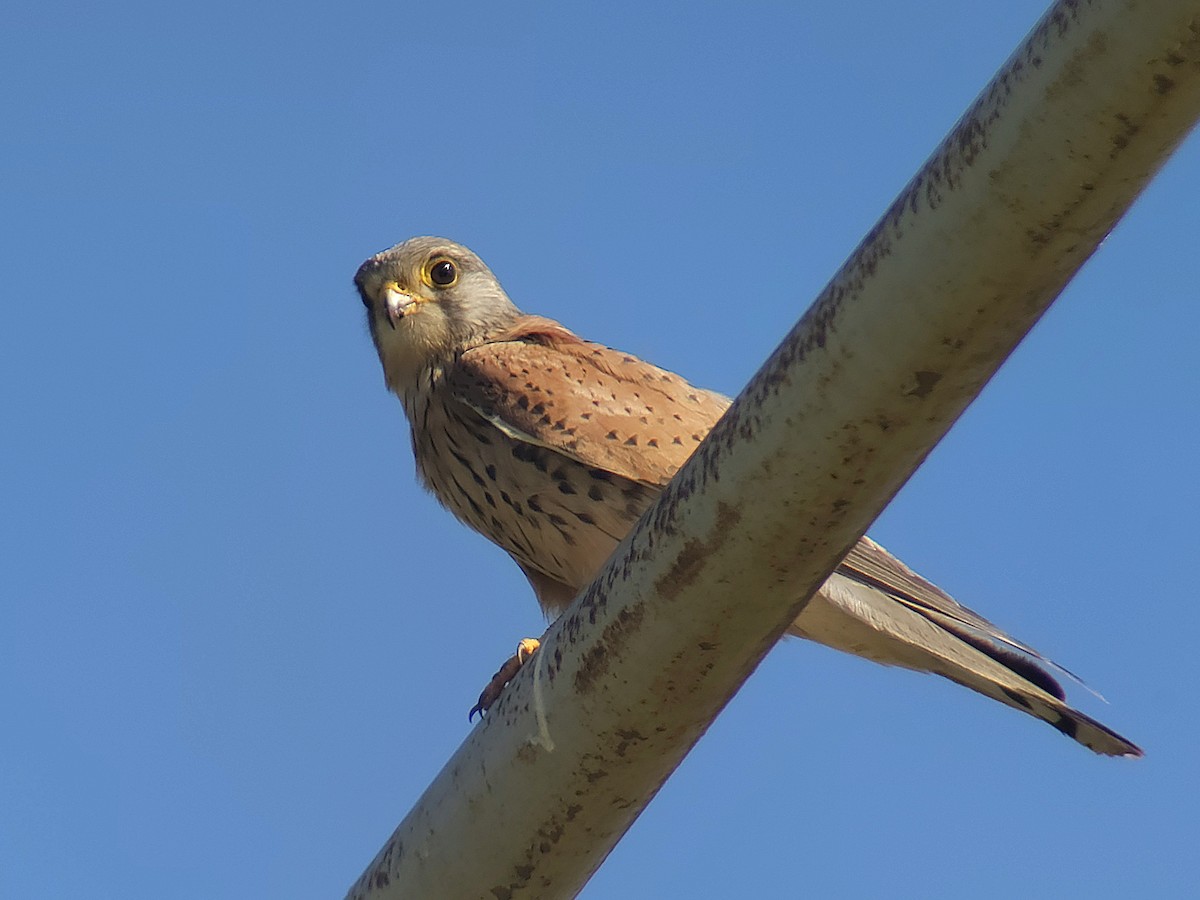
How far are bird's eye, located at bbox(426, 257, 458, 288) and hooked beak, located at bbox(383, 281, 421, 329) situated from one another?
0.11 metres

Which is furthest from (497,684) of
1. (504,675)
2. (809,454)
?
(809,454)

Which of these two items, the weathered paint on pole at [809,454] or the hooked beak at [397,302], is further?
the hooked beak at [397,302]

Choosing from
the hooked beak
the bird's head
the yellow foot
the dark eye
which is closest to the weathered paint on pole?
the yellow foot

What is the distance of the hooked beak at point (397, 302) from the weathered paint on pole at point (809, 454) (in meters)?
2.95

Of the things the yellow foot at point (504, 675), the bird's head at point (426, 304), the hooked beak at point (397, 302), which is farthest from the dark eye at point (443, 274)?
the yellow foot at point (504, 675)

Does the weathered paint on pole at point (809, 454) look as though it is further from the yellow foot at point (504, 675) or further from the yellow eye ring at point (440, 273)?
the yellow eye ring at point (440, 273)

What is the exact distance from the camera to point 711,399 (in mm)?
4727

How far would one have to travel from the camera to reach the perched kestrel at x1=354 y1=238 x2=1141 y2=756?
3801 millimetres

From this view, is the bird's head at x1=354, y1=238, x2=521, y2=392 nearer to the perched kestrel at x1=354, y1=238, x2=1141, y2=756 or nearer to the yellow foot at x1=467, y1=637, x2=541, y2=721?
the perched kestrel at x1=354, y1=238, x2=1141, y2=756

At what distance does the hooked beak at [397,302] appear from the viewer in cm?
519

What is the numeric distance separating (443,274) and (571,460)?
1392 mm

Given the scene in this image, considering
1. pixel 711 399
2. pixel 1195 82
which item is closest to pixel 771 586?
pixel 1195 82

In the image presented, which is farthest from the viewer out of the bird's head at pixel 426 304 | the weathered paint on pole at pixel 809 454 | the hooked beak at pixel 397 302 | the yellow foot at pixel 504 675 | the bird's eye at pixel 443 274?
the bird's eye at pixel 443 274

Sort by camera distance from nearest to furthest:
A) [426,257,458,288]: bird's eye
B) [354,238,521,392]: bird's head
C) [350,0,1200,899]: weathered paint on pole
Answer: [350,0,1200,899]: weathered paint on pole < [354,238,521,392]: bird's head < [426,257,458,288]: bird's eye
